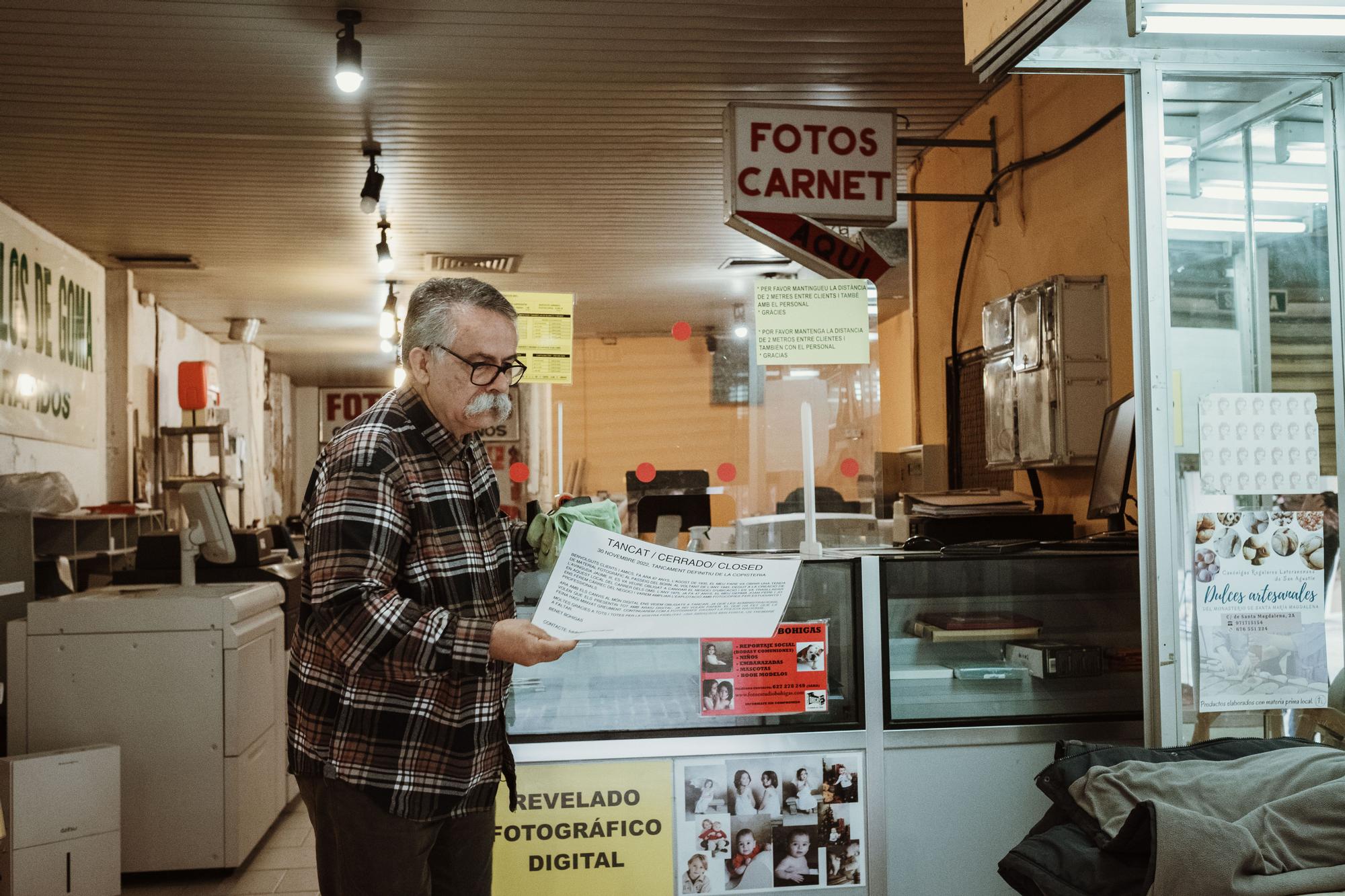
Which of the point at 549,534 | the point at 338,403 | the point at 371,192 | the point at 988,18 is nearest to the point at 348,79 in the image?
the point at 371,192

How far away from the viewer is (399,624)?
5.28 ft

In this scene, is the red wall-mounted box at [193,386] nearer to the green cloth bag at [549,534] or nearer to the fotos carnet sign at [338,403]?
the fotos carnet sign at [338,403]

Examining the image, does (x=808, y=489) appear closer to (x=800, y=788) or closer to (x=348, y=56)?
(x=800, y=788)

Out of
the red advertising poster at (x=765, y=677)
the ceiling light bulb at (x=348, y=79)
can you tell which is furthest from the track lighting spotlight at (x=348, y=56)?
the red advertising poster at (x=765, y=677)

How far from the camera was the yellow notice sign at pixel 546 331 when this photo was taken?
140 inches

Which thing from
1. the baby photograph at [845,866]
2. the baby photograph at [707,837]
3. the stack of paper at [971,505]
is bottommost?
the baby photograph at [845,866]

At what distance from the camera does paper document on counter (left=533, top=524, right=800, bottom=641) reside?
5.51 ft

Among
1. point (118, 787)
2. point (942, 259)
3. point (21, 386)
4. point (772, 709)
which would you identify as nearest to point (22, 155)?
point (21, 386)

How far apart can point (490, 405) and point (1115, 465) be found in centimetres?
210

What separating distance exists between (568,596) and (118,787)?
305 cm

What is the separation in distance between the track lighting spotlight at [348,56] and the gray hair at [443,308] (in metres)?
2.66

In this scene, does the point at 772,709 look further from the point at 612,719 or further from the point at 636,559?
the point at 636,559

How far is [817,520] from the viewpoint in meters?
3.30

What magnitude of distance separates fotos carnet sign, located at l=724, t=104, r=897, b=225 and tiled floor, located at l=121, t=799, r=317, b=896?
2.90 metres
